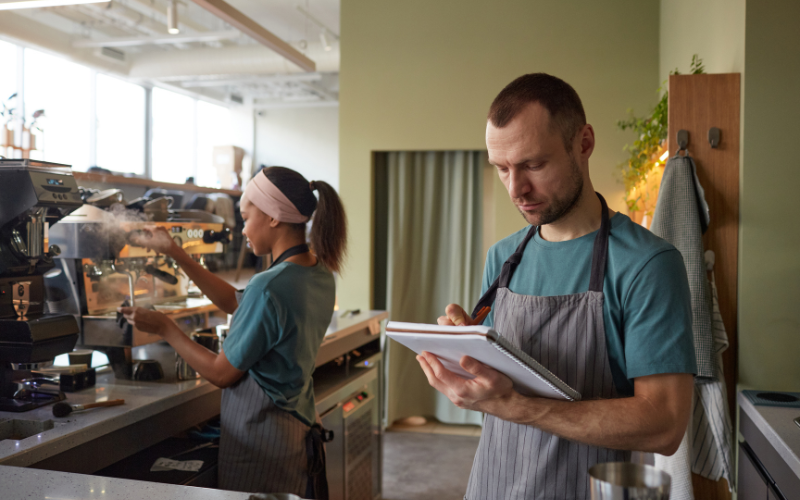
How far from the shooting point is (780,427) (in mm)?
1679

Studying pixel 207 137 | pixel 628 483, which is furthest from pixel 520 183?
pixel 207 137

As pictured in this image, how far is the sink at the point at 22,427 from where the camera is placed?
164 cm

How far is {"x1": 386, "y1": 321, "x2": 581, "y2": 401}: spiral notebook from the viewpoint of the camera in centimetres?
92

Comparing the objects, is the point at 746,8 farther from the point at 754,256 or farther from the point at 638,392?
the point at 638,392

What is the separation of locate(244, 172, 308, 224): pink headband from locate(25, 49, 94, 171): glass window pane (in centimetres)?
649

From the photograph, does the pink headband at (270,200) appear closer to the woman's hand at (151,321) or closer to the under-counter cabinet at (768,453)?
the woman's hand at (151,321)

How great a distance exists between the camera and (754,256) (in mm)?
2133

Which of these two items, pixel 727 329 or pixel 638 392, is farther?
pixel 727 329

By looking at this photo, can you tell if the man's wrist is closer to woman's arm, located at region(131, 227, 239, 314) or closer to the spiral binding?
the spiral binding

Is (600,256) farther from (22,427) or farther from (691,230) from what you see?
(22,427)

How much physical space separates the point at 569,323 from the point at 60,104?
862 centimetres

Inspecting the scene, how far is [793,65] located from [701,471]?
1.38 meters

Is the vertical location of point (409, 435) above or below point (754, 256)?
below

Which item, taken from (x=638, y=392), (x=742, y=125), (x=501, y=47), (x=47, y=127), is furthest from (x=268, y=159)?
(x=638, y=392)
